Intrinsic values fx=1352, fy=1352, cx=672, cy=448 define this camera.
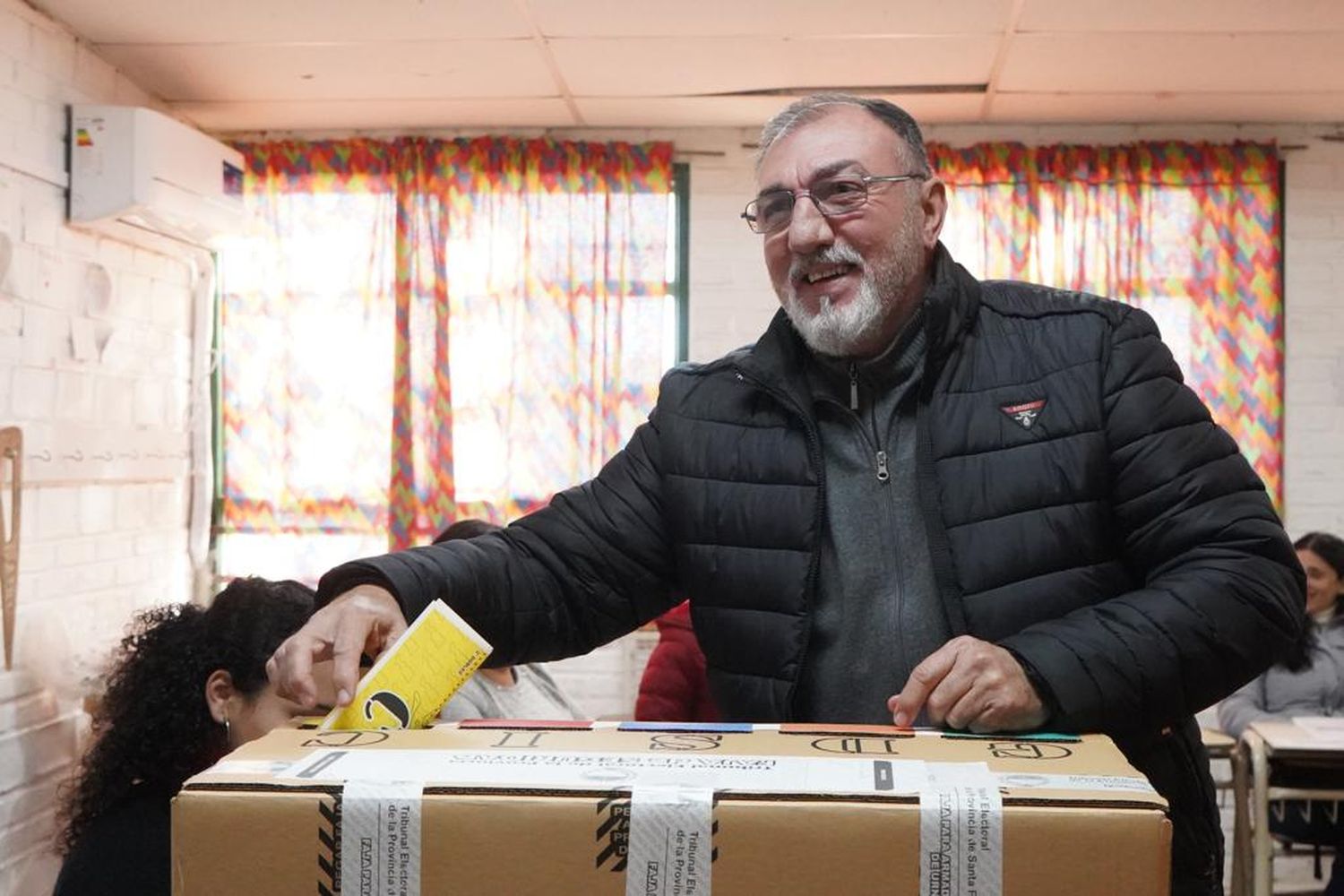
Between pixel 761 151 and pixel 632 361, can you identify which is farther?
pixel 632 361

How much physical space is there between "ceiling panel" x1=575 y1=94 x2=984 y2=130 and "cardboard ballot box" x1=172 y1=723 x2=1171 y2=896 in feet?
12.1

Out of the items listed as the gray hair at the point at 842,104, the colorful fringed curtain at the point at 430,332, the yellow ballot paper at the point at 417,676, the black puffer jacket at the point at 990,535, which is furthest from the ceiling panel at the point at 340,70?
the yellow ballot paper at the point at 417,676

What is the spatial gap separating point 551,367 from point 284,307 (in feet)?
3.15

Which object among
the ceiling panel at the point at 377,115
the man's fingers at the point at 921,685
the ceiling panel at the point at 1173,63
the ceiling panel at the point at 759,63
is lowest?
the man's fingers at the point at 921,685

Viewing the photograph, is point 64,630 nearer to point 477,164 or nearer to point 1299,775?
point 477,164

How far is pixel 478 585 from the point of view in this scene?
131 centimetres

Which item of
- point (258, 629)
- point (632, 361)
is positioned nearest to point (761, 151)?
point (258, 629)

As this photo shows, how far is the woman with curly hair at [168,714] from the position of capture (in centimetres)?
183

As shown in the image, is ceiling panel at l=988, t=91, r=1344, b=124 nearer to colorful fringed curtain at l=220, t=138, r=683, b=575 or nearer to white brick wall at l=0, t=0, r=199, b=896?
colorful fringed curtain at l=220, t=138, r=683, b=575

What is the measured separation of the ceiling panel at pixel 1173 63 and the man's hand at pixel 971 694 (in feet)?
9.96

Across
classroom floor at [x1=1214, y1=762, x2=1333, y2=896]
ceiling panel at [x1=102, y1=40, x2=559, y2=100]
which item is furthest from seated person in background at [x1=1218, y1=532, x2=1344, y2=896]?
ceiling panel at [x1=102, y1=40, x2=559, y2=100]

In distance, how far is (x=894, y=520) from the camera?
135 centimetres

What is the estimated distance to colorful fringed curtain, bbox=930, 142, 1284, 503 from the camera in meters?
4.53

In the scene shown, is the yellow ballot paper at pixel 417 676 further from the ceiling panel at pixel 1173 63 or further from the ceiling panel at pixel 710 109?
the ceiling panel at pixel 710 109
